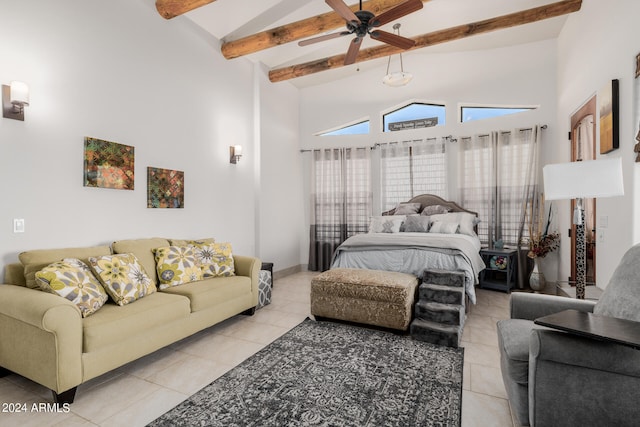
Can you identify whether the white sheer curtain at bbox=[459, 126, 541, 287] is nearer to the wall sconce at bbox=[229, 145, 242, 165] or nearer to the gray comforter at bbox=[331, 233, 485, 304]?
the gray comforter at bbox=[331, 233, 485, 304]

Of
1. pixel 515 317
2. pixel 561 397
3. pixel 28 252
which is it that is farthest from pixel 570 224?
pixel 28 252

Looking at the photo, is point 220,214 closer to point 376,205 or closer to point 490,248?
point 376,205

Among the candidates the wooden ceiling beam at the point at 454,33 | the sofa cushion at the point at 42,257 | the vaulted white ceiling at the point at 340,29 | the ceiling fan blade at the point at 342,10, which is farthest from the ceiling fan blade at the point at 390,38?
the sofa cushion at the point at 42,257

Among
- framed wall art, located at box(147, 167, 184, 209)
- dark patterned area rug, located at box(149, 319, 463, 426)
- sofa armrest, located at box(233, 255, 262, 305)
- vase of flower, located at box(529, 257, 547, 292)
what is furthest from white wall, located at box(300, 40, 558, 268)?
dark patterned area rug, located at box(149, 319, 463, 426)

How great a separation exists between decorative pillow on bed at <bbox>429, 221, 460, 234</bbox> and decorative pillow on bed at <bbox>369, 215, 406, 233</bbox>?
47 centimetres

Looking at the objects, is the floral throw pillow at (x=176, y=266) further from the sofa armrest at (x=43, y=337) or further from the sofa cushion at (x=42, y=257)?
the sofa armrest at (x=43, y=337)

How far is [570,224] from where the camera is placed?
12.8 feet

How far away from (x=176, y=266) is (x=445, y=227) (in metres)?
3.51

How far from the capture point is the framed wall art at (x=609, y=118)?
2.61 meters

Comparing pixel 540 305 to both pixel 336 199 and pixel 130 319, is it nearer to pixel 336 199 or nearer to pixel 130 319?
pixel 130 319

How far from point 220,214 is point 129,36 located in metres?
2.20

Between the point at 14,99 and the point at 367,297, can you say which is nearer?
the point at 14,99

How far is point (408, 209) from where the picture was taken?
519cm

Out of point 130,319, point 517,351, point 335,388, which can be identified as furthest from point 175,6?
point 517,351
